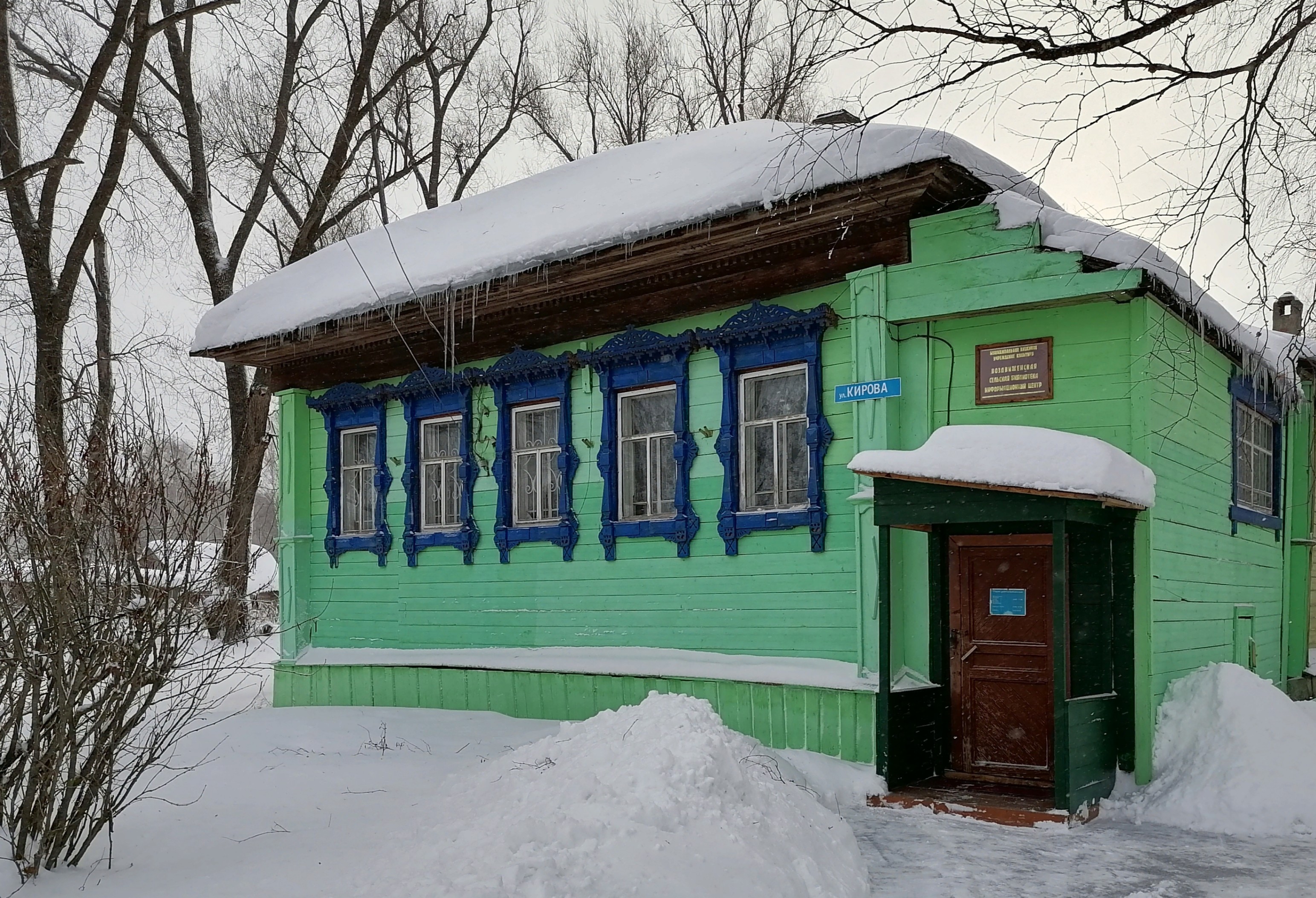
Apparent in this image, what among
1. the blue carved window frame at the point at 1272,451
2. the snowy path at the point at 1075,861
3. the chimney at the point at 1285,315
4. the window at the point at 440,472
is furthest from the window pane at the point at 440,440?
the chimney at the point at 1285,315

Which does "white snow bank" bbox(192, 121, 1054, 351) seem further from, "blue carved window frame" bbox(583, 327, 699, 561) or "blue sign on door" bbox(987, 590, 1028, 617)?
"blue sign on door" bbox(987, 590, 1028, 617)

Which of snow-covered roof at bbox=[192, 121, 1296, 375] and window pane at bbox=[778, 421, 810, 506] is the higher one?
snow-covered roof at bbox=[192, 121, 1296, 375]

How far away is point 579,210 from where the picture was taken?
9680mm

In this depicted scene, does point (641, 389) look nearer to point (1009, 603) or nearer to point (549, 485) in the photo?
point (549, 485)

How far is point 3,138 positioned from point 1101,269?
48.6ft

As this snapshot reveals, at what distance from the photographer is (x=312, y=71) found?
64.4 ft

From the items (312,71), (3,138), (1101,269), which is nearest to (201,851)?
(1101,269)

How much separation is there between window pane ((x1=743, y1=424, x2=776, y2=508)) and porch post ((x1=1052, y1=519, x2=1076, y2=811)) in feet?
8.02

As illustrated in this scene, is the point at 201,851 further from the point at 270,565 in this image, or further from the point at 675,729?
the point at 270,565

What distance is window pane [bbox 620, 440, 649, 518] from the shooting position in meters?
9.58

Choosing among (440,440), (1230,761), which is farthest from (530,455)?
(1230,761)

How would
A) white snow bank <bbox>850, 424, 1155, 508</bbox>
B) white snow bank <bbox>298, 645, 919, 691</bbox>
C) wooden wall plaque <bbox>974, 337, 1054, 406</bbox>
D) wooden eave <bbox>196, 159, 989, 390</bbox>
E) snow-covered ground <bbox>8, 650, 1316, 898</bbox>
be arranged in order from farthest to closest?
white snow bank <bbox>298, 645, 919, 691</bbox>
wooden eave <bbox>196, 159, 989, 390</bbox>
wooden wall plaque <bbox>974, 337, 1054, 406</bbox>
white snow bank <bbox>850, 424, 1155, 508</bbox>
snow-covered ground <bbox>8, 650, 1316, 898</bbox>

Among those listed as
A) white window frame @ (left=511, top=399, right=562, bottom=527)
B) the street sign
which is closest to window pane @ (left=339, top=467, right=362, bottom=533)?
white window frame @ (left=511, top=399, right=562, bottom=527)

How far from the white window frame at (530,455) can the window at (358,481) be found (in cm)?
209
